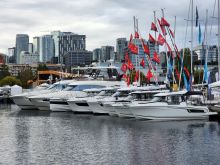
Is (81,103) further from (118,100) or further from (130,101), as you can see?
(130,101)

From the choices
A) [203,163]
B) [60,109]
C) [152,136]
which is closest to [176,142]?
[152,136]

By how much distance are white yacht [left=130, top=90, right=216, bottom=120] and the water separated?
1.11 m

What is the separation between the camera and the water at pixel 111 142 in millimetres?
30734

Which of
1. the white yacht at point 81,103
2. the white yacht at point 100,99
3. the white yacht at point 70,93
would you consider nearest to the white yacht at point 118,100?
the white yacht at point 100,99

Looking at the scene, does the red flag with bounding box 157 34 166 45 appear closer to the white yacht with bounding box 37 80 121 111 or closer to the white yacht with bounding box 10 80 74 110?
the white yacht with bounding box 37 80 121 111

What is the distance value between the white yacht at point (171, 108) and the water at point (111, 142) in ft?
3.63

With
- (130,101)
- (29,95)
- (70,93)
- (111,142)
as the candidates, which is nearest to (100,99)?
(130,101)

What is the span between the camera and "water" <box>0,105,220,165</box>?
101 ft

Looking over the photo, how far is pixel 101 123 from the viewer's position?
51.8 m

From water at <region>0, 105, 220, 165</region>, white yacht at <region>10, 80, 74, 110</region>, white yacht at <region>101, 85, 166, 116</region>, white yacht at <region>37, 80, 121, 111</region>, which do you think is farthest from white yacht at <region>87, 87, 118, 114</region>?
white yacht at <region>10, 80, 74, 110</region>

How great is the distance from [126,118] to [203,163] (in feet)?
84.3

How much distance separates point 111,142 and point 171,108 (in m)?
13.6

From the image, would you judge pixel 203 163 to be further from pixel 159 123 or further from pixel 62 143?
pixel 159 123

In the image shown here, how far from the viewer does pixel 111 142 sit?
3759cm
